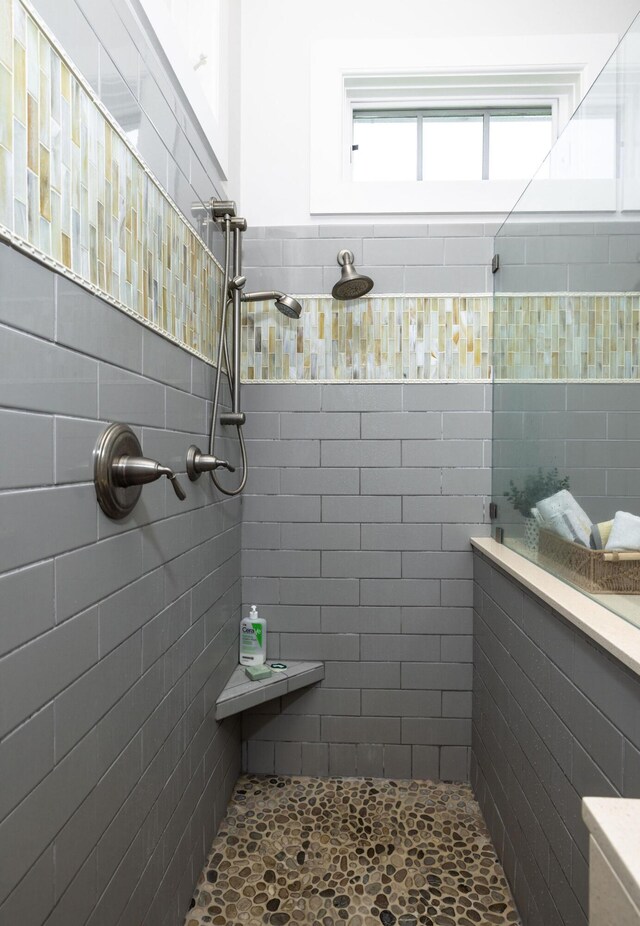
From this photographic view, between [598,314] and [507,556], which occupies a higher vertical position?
[598,314]

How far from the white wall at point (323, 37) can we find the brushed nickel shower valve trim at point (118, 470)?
1.36 meters

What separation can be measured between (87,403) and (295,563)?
1.25 meters

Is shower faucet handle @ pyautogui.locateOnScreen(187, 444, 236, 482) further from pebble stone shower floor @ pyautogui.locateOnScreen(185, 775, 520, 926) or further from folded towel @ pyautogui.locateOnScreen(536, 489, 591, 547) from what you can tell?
pebble stone shower floor @ pyautogui.locateOnScreen(185, 775, 520, 926)

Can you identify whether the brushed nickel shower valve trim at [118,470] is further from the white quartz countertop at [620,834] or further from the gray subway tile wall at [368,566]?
the gray subway tile wall at [368,566]

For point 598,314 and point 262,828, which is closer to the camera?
point 598,314

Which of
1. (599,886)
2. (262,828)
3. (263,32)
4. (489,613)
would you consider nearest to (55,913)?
(599,886)

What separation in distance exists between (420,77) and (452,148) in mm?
275

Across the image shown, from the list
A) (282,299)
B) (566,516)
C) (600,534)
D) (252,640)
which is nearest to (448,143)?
(282,299)

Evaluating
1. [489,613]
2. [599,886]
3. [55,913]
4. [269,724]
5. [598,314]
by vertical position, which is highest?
[598,314]

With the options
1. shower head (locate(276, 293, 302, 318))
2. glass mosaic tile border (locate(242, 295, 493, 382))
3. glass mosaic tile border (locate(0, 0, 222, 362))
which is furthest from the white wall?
glass mosaic tile border (locate(0, 0, 222, 362))

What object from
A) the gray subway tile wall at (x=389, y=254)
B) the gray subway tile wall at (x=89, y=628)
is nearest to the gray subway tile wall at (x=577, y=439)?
the gray subway tile wall at (x=389, y=254)

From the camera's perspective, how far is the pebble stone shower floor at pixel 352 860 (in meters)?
1.36

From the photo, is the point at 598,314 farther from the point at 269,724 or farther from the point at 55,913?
the point at 269,724

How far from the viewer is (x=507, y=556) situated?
1602mm
